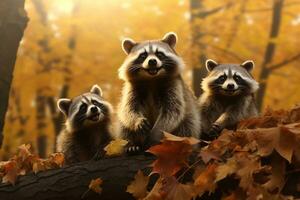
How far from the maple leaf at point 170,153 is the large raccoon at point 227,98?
1564 millimetres

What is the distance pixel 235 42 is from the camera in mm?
11375

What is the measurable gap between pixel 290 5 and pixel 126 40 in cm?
649

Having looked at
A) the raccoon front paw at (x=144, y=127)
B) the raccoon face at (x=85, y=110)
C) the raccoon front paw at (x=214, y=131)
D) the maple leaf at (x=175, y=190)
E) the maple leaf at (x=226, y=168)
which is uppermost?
the raccoon face at (x=85, y=110)

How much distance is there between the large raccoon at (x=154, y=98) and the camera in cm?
516

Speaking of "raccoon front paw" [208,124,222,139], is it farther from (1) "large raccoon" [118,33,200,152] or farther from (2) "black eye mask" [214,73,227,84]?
(2) "black eye mask" [214,73,227,84]

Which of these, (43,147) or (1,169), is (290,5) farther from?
(1,169)

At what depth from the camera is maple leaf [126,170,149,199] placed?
4113mm

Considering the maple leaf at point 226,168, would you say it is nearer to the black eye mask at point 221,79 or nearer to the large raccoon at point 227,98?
the large raccoon at point 227,98

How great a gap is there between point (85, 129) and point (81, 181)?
144 centimetres

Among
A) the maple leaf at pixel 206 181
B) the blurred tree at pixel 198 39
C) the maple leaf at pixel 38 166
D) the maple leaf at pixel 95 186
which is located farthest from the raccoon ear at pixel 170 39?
the blurred tree at pixel 198 39

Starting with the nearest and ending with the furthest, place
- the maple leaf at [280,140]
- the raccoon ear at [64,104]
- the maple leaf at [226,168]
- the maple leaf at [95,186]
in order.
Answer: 1. the maple leaf at [280,140]
2. the maple leaf at [226,168]
3. the maple leaf at [95,186]
4. the raccoon ear at [64,104]

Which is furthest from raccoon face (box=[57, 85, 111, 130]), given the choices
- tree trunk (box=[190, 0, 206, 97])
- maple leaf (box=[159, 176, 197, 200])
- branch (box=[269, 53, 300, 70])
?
branch (box=[269, 53, 300, 70])

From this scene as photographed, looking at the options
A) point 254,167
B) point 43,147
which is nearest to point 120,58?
point 43,147

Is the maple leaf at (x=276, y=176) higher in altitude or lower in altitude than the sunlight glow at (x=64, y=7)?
lower
